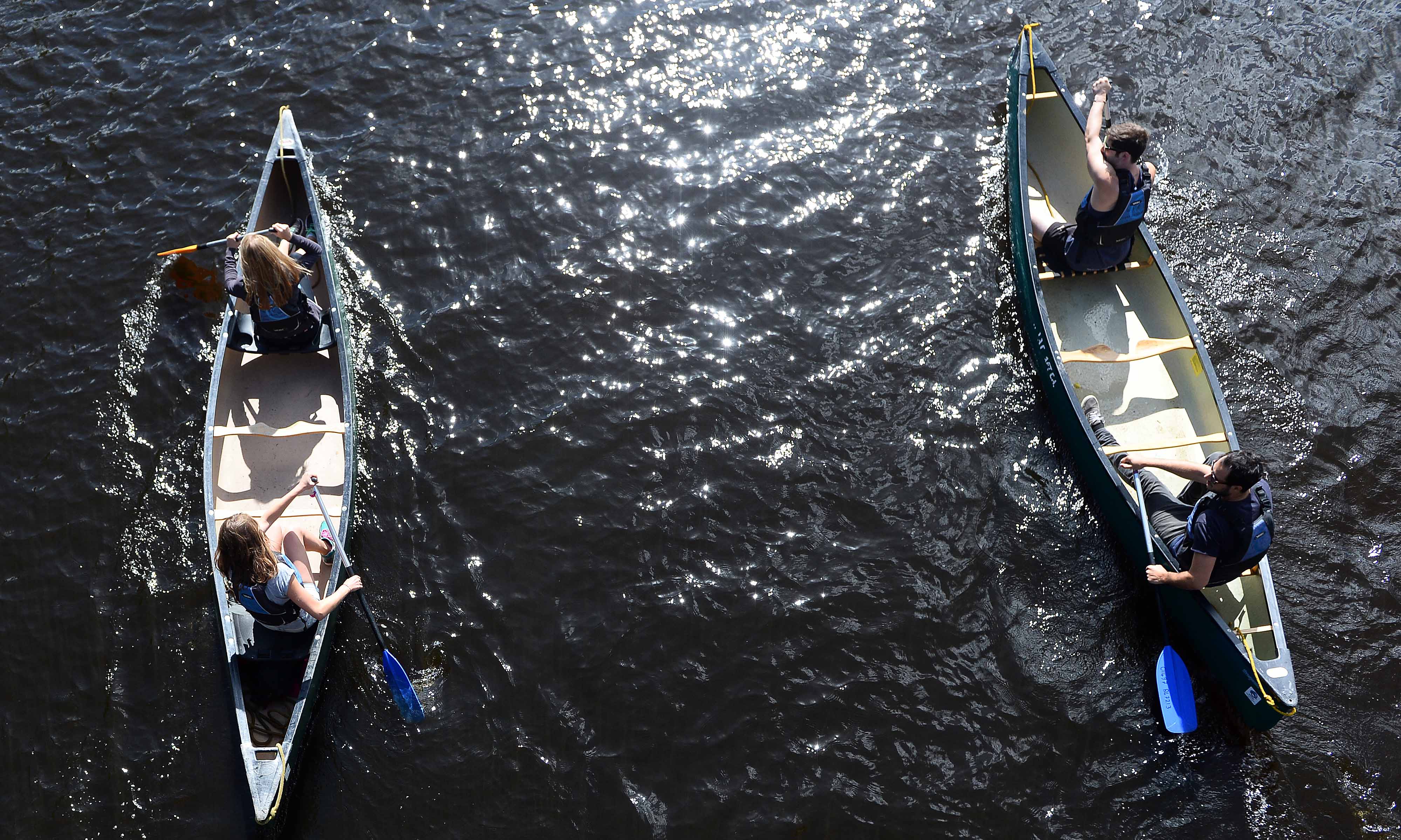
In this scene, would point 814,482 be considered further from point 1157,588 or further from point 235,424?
point 235,424

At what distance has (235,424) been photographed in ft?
32.4

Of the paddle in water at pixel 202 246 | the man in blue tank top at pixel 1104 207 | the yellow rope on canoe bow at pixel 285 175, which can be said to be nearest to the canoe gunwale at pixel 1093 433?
the man in blue tank top at pixel 1104 207

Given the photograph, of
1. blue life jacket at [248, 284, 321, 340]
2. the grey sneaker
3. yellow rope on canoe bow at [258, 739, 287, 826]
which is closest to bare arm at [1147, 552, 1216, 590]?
the grey sneaker

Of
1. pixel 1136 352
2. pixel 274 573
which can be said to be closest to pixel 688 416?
pixel 274 573

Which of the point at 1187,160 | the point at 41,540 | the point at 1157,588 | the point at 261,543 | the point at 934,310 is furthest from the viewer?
the point at 1187,160

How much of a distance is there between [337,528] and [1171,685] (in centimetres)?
769

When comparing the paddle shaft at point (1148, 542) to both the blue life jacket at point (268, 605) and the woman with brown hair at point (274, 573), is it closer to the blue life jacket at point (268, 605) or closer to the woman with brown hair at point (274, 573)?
the woman with brown hair at point (274, 573)

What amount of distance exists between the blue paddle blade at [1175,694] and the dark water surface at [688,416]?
0.29 m

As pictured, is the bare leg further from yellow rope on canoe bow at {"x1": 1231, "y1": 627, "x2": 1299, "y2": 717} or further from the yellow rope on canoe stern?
yellow rope on canoe bow at {"x1": 1231, "y1": 627, "x2": 1299, "y2": 717}

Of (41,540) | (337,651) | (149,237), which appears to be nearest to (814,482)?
(337,651)

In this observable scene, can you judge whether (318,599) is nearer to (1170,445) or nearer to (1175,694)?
(1175,694)

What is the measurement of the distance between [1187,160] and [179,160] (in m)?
12.8

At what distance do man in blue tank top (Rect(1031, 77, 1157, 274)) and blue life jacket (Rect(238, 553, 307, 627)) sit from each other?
8.40m

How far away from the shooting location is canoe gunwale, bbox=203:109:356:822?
7.71m
